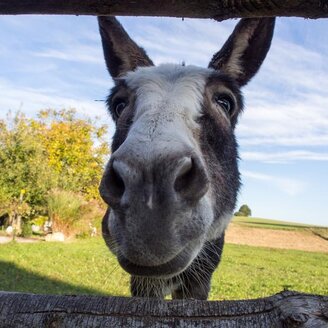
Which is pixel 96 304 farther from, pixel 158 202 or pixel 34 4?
pixel 34 4

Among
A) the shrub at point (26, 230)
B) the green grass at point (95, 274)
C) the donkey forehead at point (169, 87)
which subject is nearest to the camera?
the donkey forehead at point (169, 87)

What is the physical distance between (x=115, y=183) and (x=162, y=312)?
1.98ft

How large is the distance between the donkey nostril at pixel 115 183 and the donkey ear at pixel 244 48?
1.91 meters

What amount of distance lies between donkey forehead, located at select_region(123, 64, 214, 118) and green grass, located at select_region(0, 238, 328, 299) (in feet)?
18.3

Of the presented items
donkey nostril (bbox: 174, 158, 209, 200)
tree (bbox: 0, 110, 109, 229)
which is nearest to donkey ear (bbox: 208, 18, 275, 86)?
donkey nostril (bbox: 174, 158, 209, 200)

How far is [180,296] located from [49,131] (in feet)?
83.3

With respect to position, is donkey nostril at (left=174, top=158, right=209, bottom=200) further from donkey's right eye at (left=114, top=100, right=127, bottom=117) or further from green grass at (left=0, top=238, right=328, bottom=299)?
green grass at (left=0, top=238, right=328, bottom=299)

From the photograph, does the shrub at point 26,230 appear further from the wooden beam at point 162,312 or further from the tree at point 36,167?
the wooden beam at point 162,312

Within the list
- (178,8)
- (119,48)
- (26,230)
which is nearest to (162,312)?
(178,8)

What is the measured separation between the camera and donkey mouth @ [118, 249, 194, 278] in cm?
182

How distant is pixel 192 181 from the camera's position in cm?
178

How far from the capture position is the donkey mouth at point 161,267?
5.98 feet

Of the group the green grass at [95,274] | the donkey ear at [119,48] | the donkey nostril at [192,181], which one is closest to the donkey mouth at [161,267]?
the donkey nostril at [192,181]


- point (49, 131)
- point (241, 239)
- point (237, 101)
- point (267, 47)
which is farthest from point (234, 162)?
point (241, 239)
